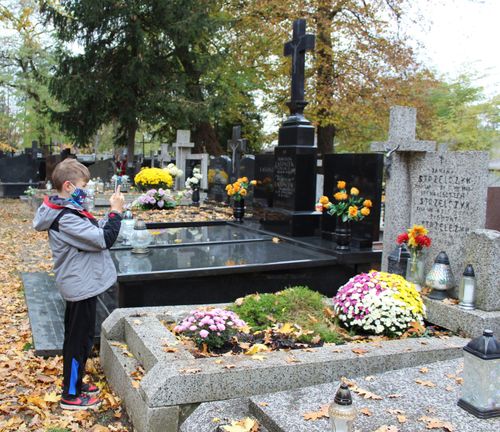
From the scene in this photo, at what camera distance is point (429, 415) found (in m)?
3.45

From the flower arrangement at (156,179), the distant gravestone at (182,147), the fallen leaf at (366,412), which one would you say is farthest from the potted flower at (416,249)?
the distant gravestone at (182,147)

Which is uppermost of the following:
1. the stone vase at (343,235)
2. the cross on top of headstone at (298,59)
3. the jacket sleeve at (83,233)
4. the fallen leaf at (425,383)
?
the cross on top of headstone at (298,59)

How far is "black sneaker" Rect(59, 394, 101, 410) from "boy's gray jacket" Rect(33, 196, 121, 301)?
0.78 m

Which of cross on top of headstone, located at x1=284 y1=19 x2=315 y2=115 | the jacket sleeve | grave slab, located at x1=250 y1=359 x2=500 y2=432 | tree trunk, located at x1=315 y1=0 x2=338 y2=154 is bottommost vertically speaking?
grave slab, located at x1=250 y1=359 x2=500 y2=432

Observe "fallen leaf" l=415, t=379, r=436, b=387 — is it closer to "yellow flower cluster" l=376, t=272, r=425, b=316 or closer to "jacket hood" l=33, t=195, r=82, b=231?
"yellow flower cluster" l=376, t=272, r=425, b=316

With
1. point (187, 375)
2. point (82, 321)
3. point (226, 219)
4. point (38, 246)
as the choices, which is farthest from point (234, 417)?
point (38, 246)

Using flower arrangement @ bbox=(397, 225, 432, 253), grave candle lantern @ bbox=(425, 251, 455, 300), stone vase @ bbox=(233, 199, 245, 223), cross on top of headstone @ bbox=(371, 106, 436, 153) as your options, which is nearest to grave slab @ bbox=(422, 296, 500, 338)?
grave candle lantern @ bbox=(425, 251, 455, 300)

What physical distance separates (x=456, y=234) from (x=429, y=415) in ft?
9.27

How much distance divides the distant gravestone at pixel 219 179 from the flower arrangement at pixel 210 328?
32.2ft

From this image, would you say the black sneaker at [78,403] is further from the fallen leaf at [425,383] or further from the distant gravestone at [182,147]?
the distant gravestone at [182,147]

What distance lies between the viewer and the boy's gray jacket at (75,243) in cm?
420

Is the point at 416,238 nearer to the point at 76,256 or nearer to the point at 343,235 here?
the point at 343,235

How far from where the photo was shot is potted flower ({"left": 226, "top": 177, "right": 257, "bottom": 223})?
10305 millimetres

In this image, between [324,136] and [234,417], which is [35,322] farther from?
[324,136]
